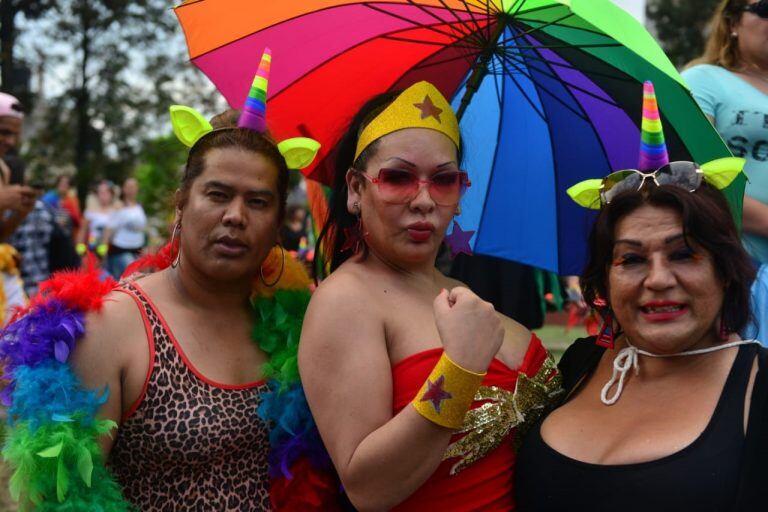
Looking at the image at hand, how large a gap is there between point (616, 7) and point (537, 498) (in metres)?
1.37

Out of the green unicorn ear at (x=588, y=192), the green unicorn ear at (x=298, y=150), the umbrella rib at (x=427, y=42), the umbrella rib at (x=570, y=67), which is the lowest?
the green unicorn ear at (x=298, y=150)

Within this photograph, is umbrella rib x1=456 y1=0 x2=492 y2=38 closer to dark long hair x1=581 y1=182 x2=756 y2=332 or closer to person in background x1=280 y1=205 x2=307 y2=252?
dark long hair x1=581 y1=182 x2=756 y2=332

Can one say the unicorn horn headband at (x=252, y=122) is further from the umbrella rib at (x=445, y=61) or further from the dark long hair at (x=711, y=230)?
the dark long hair at (x=711, y=230)

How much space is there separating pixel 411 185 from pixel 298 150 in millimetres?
425

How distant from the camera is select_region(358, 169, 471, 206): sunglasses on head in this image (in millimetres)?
2289

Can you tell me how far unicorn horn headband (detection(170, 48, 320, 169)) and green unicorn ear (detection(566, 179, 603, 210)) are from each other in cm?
74

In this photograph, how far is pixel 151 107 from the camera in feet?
64.7

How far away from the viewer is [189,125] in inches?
98.1

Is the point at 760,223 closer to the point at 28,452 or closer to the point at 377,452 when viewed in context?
the point at 377,452

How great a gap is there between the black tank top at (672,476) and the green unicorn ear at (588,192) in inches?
22.1

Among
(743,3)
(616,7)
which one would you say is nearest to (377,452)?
(616,7)

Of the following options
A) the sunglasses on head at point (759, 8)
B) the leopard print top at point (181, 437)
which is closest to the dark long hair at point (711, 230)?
the leopard print top at point (181, 437)

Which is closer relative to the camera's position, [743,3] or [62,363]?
[62,363]

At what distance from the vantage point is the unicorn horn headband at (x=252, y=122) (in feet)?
8.16
